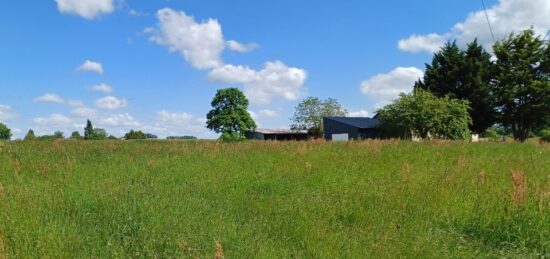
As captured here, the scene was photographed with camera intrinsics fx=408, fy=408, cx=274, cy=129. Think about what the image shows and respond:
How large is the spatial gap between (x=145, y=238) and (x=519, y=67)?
1828 inches

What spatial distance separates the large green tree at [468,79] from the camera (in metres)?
44.8

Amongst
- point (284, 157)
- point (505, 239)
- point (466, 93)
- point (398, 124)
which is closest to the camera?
point (505, 239)

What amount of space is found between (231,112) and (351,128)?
30.3 metres

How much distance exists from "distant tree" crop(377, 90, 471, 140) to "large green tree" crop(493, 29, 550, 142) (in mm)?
5048

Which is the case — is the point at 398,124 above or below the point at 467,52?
below

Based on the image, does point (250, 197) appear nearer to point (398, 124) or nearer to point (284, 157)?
point (284, 157)

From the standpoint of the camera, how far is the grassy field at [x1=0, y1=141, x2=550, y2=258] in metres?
4.49

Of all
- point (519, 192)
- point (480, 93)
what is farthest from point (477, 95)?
point (519, 192)

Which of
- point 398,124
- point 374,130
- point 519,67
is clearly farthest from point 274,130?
point 519,67

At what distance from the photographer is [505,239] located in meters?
5.11

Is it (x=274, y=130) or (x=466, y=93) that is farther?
(x=274, y=130)

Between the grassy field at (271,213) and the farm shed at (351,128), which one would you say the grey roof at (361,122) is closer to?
the farm shed at (351,128)

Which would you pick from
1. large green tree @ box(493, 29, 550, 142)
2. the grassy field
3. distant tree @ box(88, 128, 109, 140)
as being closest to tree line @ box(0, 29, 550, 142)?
large green tree @ box(493, 29, 550, 142)

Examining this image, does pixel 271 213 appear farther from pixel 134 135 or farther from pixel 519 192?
pixel 134 135
